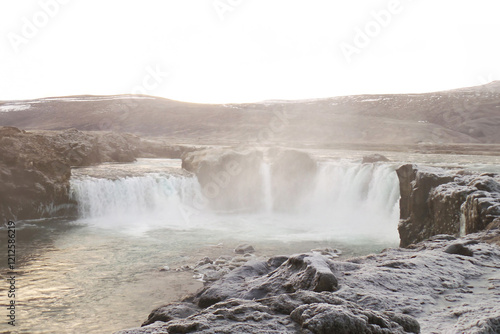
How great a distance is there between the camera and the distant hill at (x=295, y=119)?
68.6m

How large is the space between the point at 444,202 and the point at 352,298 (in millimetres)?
7561

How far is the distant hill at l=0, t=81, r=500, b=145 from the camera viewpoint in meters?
68.6

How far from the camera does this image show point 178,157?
1534 inches

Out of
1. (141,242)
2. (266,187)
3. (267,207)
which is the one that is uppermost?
(266,187)

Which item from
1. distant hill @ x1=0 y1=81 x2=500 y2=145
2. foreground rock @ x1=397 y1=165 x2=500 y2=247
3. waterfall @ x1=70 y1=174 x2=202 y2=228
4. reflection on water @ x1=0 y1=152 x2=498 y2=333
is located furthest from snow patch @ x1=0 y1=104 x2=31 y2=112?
foreground rock @ x1=397 y1=165 x2=500 y2=247

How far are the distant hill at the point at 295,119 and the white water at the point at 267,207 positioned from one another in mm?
35462

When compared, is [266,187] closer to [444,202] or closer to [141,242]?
[141,242]

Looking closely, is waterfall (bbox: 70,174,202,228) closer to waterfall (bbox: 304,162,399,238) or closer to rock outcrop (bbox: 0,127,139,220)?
rock outcrop (bbox: 0,127,139,220)

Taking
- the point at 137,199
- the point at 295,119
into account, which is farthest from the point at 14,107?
the point at 137,199

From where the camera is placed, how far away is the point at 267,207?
964 inches

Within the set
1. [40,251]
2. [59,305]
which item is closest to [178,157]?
[40,251]

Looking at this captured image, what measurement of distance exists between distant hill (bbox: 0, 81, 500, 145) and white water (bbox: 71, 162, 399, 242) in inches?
1396

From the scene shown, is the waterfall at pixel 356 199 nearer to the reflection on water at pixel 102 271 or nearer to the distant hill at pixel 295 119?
the reflection on water at pixel 102 271

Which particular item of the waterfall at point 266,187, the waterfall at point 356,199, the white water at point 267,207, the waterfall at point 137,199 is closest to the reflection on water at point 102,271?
the white water at point 267,207
